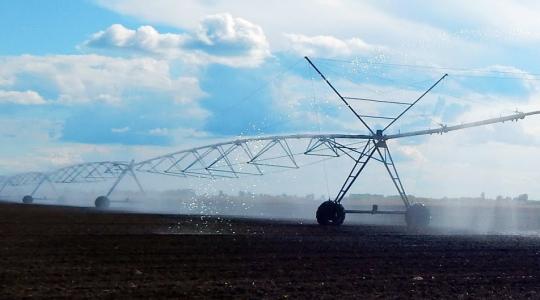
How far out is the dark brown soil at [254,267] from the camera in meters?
19.6

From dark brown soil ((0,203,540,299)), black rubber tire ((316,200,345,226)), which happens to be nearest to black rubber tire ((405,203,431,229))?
black rubber tire ((316,200,345,226))

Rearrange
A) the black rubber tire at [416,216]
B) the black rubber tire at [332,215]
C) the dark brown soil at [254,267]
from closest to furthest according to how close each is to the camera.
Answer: the dark brown soil at [254,267], the black rubber tire at [332,215], the black rubber tire at [416,216]

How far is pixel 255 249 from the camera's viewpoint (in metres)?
30.7

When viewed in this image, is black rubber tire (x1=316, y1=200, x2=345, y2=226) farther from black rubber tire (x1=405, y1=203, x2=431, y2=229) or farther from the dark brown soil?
the dark brown soil

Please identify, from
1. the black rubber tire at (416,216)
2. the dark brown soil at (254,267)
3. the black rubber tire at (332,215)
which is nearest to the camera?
the dark brown soil at (254,267)

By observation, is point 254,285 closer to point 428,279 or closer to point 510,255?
point 428,279

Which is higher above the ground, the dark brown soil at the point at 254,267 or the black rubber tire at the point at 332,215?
the black rubber tire at the point at 332,215

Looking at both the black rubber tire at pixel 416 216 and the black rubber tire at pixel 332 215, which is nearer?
the black rubber tire at pixel 332 215

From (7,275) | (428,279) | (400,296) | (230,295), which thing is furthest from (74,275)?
(428,279)

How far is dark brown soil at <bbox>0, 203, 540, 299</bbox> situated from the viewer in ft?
64.4

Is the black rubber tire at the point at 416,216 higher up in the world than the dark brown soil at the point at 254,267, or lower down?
higher up

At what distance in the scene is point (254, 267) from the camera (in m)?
24.5

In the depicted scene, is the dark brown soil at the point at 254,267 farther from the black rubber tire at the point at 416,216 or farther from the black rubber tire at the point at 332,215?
the black rubber tire at the point at 416,216

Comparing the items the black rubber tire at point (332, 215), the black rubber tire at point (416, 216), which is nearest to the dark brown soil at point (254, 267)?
the black rubber tire at point (332, 215)
